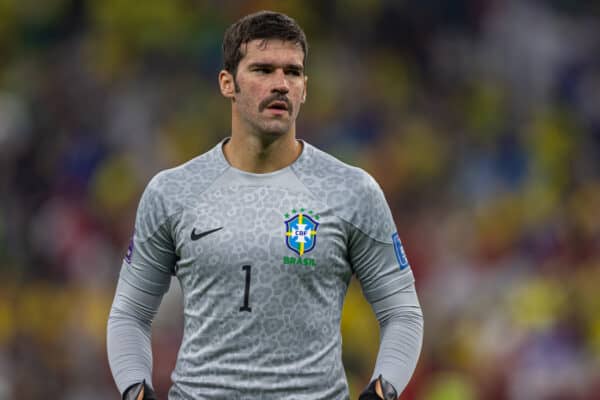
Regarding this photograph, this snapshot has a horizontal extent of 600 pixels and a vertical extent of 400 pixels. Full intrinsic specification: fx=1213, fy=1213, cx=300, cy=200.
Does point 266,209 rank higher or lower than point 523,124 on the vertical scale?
higher

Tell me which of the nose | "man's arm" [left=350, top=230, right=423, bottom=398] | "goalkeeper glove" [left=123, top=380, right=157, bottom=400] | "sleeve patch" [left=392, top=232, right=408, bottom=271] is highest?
the nose

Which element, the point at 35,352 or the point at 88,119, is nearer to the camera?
the point at 35,352

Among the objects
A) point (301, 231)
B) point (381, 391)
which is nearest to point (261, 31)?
point (301, 231)

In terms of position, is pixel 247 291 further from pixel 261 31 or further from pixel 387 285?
pixel 261 31

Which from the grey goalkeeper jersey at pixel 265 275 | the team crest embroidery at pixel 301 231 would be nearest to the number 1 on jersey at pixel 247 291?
the grey goalkeeper jersey at pixel 265 275

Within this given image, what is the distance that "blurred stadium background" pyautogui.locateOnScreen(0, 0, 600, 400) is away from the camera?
30.5ft

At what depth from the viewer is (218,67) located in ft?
37.1

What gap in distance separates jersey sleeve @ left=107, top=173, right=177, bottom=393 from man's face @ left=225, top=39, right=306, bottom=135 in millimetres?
444

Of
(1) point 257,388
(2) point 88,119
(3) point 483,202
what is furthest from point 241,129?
(2) point 88,119

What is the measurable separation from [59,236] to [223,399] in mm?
6591

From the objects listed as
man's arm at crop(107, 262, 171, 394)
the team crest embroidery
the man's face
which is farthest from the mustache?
man's arm at crop(107, 262, 171, 394)

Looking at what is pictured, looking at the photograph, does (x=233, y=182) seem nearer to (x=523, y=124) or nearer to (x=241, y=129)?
(x=241, y=129)

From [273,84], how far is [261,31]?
0.64 feet

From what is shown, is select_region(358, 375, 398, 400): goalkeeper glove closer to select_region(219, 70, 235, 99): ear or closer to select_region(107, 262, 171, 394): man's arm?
select_region(107, 262, 171, 394): man's arm
